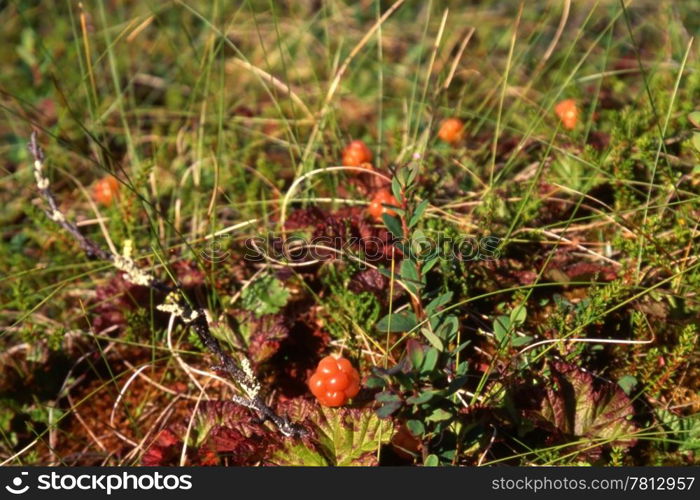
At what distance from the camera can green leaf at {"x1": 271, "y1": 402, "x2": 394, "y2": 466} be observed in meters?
2.06

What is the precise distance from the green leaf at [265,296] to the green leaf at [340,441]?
1.85 ft

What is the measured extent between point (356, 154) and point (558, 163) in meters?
0.81

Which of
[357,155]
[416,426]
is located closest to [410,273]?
[416,426]

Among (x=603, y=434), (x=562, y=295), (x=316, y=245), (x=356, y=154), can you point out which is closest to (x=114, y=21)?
(x=356, y=154)

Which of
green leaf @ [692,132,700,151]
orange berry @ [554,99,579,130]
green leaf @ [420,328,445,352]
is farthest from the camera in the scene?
orange berry @ [554,99,579,130]

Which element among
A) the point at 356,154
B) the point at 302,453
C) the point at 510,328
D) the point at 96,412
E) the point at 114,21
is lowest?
the point at 96,412

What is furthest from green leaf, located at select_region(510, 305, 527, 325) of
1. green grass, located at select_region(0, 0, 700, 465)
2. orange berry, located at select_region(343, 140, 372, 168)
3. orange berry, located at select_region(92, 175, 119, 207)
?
orange berry, located at select_region(92, 175, 119, 207)

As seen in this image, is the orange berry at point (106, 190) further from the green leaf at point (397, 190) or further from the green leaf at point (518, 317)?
the green leaf at point (518, 317)

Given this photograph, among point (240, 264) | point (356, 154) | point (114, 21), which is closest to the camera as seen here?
point (240, 264)

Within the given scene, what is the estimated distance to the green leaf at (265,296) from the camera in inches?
103

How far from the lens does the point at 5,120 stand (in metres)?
4.29

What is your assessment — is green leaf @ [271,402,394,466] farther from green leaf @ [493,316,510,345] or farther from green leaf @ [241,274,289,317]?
green leaf @ [241,274,289,317]

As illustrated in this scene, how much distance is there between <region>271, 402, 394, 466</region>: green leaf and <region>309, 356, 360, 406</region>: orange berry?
0.04 metres

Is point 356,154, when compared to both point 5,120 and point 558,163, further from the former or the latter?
point 5,120
